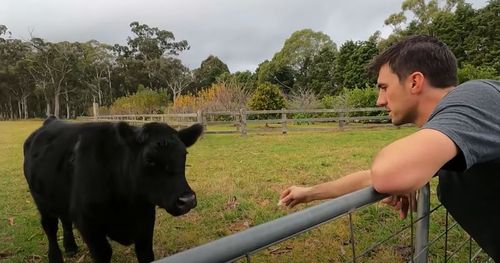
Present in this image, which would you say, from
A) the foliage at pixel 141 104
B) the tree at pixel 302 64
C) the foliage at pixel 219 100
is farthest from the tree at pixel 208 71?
the foliage at pixel 219 100

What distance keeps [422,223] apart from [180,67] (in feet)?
206

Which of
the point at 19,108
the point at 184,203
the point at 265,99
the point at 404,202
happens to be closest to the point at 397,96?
the point at 404,202

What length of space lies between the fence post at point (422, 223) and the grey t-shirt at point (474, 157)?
4.1 inches

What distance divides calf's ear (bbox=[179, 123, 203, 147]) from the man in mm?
1677

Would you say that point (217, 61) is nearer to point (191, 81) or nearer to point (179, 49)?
point (191, 81)

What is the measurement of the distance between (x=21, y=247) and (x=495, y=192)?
443 cm

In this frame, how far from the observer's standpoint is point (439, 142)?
110 cm

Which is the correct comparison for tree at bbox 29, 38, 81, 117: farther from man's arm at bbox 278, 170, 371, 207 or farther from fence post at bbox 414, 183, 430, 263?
fence post at bbox 414, 183, 430, 263

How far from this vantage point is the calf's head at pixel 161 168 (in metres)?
2.76

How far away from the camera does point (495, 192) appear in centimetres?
141

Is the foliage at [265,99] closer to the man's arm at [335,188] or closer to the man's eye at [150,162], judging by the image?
the man's eye at [150,162]

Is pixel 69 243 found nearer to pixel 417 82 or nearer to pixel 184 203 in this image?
pixel 184 203

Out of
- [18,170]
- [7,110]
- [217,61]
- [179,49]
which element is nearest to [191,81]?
[217,61]

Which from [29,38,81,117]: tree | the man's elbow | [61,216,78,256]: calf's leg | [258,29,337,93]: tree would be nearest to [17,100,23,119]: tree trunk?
[29,38,81,117]: tree
